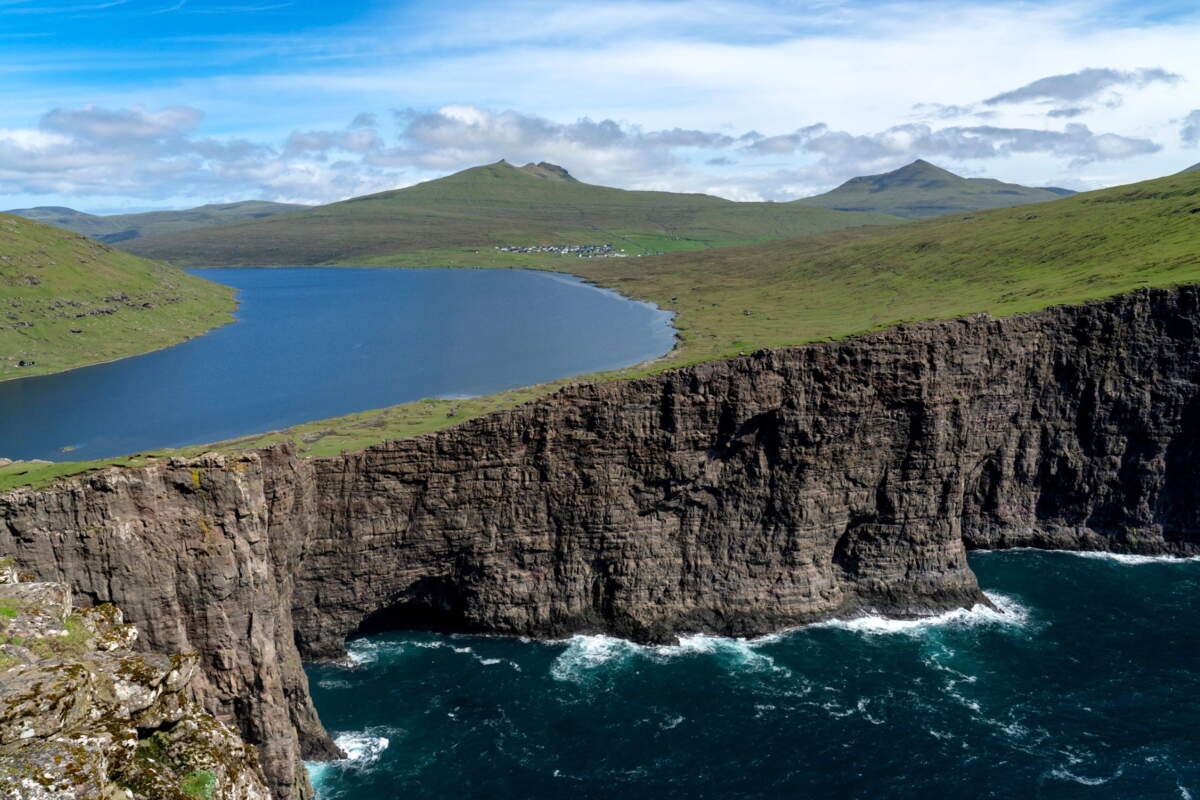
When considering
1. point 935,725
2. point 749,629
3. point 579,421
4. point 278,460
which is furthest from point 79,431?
point 935,725

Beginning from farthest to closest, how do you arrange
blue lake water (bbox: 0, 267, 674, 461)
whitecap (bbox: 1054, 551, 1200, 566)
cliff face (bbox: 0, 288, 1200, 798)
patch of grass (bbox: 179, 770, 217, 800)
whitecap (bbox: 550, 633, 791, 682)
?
blue lake water (bbox: 0, 267, 674, 461) → whitecap (bbox: 1054, 551, 1200, 566) → cliff face (bbox: 0, 288, 1200, 798) → whitecap (bbox: 550, 633, 791, 682) → patch of grass (bbox: 179, 770, 217, 800)

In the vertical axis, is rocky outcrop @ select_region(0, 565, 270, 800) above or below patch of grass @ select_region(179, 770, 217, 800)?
above

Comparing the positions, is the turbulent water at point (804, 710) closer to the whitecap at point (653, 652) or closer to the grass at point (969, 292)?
the whitecap at point (653, 652)

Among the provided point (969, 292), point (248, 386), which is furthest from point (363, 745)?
point (969, 292)

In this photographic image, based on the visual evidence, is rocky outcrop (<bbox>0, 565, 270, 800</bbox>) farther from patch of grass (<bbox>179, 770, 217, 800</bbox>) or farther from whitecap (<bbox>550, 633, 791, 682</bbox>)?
whitecap (<bbox>550, 633, 791, 682</bbox>)

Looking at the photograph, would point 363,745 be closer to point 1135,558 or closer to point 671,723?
point 671,723

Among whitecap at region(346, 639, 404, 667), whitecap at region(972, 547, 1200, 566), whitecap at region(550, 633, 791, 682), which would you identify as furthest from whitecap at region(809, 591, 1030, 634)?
whitecap at region(346, 639, 404, 667)

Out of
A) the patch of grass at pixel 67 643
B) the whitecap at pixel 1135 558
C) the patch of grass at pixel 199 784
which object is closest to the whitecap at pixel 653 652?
the patch of grass at pixel 199 784

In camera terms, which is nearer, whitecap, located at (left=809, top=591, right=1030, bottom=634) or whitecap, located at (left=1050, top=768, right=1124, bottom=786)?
whitecap, located at (left=1050, top=768, right=1124, bottom=786)

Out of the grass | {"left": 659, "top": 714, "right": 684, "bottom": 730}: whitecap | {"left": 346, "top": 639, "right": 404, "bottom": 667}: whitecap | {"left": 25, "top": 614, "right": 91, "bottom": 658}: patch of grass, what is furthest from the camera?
the grass
